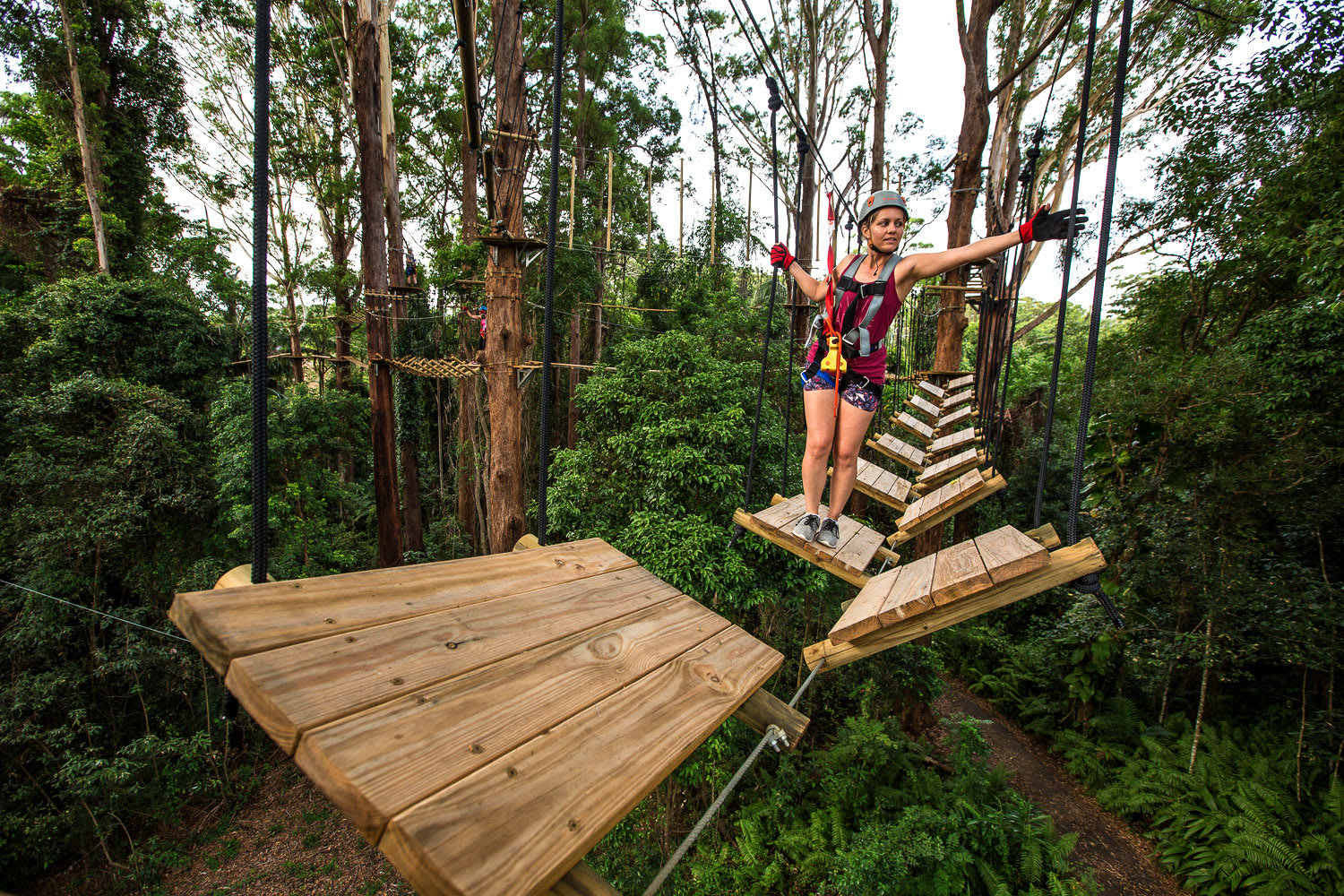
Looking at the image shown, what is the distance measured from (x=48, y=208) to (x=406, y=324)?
803cm

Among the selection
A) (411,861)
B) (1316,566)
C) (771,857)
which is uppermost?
(411,861)

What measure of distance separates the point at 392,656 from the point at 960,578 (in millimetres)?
1516

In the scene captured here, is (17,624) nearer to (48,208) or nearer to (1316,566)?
(48,208)

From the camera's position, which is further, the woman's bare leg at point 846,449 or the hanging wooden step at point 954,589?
the woman's bare leg at point 846,449

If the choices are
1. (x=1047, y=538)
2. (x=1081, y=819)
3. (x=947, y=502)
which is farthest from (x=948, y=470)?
(x=1081, y=819)

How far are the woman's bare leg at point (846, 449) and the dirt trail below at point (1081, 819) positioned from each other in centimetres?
506

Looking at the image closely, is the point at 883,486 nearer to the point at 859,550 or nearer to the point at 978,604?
the point at 859,550

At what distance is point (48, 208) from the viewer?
467 inches

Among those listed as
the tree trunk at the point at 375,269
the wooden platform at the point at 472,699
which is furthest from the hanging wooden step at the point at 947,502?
the tree trunk at the point at 375,269

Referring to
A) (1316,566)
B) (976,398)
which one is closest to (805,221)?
(976,398)

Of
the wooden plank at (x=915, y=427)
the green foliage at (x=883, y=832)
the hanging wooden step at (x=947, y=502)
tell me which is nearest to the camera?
the hanging wooden step at (x=947, y=502)

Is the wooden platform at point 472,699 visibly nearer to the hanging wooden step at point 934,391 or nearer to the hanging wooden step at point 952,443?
the hanging wooden step at point 952,443

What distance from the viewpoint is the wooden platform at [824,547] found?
2383 mm

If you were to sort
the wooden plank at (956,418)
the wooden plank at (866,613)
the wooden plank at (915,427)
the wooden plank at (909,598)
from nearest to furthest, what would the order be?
1. the wooden plank at (909,598)
2. the wooden plank at (866,613)
3. the wooden plank at (956,418)
4. the wooden plank at (915,427)
